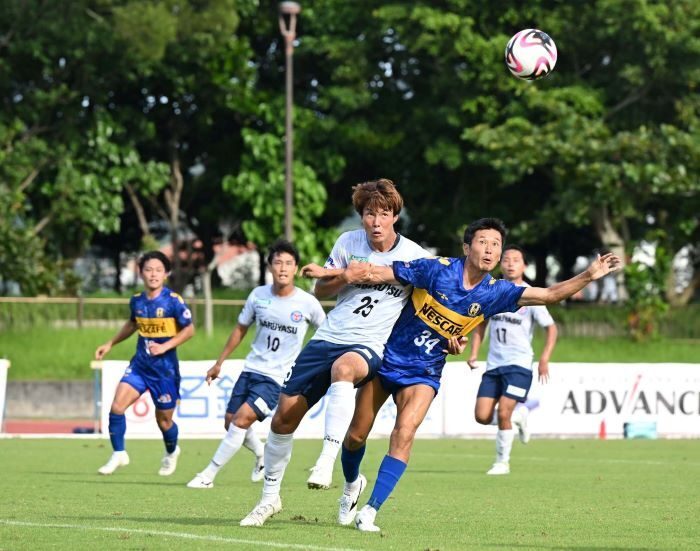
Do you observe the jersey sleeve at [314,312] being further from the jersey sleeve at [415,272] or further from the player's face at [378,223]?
the jersey sleeve at [415,272]

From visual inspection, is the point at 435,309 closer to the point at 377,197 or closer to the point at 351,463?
the point at 377,197

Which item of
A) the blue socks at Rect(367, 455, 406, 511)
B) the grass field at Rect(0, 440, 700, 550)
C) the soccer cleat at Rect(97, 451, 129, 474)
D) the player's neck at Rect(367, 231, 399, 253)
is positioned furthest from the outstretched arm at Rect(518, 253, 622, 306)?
the soccer cleat at Rect(97, 451, 129, 474)

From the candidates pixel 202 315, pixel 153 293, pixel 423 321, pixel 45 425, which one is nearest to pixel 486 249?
pixel 423 321

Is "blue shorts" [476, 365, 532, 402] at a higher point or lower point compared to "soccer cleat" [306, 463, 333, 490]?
lower

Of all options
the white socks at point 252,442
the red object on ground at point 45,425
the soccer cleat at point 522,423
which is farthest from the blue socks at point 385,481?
the red object on ground at point 45,425

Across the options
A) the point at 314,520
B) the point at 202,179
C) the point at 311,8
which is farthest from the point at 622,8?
the point at 314,520

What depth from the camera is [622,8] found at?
34.9 metres

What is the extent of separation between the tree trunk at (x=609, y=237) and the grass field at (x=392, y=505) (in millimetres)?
17874

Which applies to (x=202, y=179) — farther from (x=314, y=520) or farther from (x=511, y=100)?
(x=314, y=520)

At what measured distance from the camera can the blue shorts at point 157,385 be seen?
1396 cm

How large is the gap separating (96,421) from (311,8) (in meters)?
18.9

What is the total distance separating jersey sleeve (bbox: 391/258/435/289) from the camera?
880 cm

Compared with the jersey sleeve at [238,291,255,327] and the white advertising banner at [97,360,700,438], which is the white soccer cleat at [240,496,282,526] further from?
the white advertising banner at [97,360,700,438]

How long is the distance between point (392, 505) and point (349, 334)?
2220 mm
